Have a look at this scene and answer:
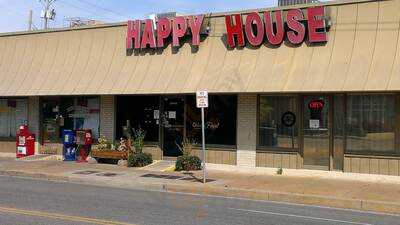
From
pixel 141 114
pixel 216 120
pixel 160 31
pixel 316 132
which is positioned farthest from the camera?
pixel 141 114

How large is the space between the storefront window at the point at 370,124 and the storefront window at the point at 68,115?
9696 mm

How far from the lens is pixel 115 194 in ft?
48.2

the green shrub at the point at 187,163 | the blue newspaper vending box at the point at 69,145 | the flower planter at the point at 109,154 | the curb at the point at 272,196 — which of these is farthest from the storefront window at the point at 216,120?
the blue newspaper vending box at the point at 69,145

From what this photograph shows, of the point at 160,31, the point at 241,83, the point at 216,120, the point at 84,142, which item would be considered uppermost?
the point at 160,31

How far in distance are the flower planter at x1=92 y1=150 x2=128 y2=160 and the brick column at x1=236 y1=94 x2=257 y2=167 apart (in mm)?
4296

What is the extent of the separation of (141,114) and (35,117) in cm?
506

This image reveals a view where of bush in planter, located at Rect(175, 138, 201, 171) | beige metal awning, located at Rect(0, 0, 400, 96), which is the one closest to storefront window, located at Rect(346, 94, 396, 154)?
beige metal awning, located at Rect(0, 0, 400, 96)

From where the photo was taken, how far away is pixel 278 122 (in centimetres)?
1911

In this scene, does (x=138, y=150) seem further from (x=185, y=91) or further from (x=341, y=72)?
(x=341, y=72)

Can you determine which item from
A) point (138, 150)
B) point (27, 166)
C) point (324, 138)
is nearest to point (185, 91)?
point (138, 150)

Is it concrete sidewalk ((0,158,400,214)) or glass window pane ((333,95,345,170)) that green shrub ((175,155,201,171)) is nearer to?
concrete sidewalk ((0,158,400,214))

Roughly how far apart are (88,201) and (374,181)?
8383 mm

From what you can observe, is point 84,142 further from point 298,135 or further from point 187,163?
point 298,135

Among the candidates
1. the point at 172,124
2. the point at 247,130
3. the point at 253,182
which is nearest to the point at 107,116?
the point at 172,124
